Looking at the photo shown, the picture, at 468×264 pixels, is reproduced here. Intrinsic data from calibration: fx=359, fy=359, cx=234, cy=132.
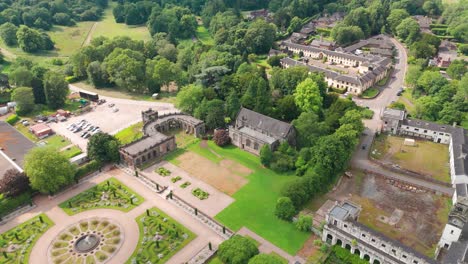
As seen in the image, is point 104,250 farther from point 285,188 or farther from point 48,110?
point 48,110

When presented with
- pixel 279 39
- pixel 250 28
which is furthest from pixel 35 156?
pixel 279 39

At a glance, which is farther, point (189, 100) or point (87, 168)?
point (189, 100)

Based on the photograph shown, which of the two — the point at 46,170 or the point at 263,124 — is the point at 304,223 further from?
the point at 46,170

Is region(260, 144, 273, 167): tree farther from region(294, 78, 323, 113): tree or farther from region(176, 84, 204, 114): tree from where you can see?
region(176, 84, 204, 114): tree

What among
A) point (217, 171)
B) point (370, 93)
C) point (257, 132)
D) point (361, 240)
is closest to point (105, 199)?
point (217, 171)

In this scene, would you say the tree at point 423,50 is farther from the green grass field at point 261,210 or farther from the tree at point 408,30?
the green grass field at point 261,210

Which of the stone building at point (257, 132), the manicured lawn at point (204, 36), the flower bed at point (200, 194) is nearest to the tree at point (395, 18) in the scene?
the manicured lawn at point (204, 36)
